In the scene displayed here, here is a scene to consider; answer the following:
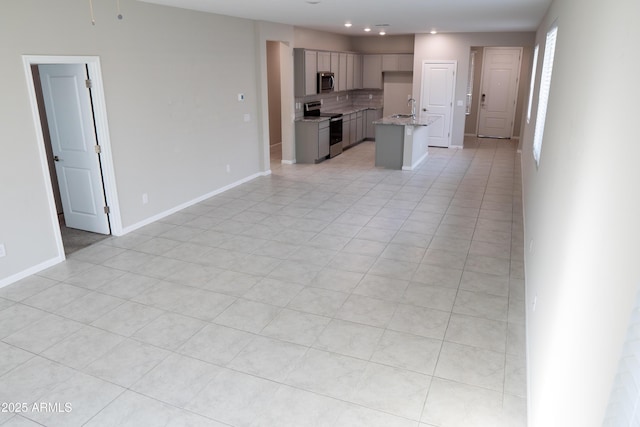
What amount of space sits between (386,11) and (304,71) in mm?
2980

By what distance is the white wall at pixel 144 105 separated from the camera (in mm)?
4133

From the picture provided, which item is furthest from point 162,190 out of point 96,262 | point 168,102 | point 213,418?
point 213,418

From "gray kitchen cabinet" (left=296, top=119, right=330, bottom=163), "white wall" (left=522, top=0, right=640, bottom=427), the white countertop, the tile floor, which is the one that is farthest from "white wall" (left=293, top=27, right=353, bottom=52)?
"white wall" (left=522, top=0, right=640, bottom=427)

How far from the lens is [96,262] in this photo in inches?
184

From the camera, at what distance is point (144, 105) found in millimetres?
5574

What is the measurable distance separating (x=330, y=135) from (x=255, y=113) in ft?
7.96

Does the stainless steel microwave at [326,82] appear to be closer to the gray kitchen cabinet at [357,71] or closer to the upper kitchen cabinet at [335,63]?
the upper kitchen cabinet at [335,63]

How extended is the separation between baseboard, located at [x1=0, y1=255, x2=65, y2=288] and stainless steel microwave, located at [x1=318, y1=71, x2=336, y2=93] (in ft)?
21.5

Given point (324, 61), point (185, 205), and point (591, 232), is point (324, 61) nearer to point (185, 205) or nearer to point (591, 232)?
point (185, 205)

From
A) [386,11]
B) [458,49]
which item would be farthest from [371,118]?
[386,11]

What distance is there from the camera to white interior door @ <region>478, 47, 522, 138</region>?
1216 cm

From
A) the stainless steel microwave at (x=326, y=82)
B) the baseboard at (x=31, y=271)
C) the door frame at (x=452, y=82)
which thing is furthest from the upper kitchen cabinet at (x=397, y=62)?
the baseboard at (x=31, y=271)

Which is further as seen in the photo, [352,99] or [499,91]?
[352,99]

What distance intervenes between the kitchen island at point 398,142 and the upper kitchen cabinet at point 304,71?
1698 mm
